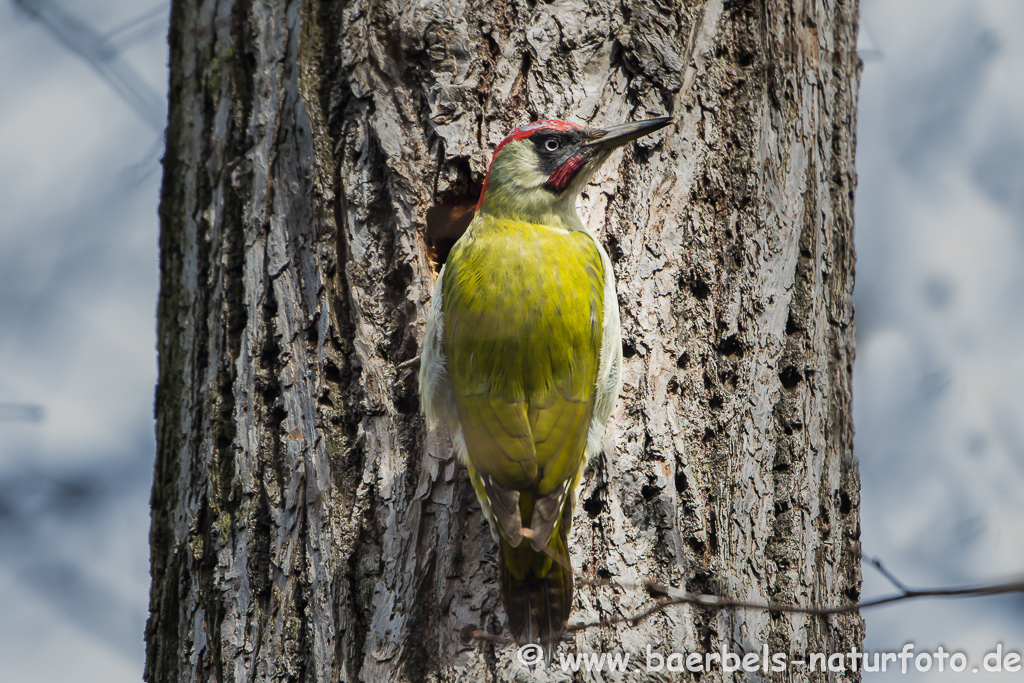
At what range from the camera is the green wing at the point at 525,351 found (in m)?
2.86

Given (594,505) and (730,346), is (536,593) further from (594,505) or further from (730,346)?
(730,346)

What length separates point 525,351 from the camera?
3.04 m

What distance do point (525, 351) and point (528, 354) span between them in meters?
0.02

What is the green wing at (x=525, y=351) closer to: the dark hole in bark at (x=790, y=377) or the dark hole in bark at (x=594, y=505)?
the dark hole in bark at (x=594, y=505)

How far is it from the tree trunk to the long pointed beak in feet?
0.44

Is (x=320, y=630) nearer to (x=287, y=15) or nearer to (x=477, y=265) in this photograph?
(x=477, y=265)

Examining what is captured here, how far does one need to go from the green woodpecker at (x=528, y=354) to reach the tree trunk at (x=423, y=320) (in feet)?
0.29

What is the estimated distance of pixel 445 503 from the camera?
2.82 metres

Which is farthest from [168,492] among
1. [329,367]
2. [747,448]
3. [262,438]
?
[747,448]

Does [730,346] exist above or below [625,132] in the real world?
below

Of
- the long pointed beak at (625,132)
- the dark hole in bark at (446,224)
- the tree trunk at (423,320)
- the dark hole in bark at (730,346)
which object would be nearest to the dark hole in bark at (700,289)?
the tree trunk at (423,320)

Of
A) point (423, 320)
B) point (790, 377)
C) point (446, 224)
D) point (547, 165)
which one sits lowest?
point (790, 377)

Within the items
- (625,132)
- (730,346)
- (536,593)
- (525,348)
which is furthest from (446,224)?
(536,593)

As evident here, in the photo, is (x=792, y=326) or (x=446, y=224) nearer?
(x=792, y=326)
